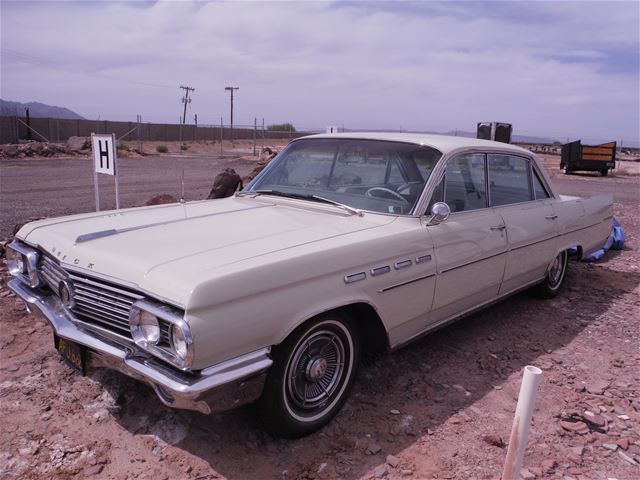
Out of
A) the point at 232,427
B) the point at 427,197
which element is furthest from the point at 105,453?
the point at 427,197

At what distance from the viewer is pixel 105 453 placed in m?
2.81

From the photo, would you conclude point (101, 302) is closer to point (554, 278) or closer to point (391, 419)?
point (391, 419)

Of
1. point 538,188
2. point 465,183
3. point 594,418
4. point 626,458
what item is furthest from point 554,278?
point 626,458

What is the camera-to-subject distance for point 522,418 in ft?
7.26

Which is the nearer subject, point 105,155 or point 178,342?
point 178,342

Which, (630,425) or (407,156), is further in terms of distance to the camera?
(407,156)

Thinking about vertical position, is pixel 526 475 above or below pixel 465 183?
below

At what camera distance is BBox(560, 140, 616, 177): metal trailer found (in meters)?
23.8

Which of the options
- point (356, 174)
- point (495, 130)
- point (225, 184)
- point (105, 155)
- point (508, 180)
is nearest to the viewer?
point (356, 174)

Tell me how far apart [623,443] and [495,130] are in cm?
736

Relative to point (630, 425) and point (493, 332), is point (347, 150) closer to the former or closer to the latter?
point (493, 332)

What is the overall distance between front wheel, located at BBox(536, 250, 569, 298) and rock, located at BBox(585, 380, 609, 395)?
161 centimetres

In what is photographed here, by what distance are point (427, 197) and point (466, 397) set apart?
1.36m

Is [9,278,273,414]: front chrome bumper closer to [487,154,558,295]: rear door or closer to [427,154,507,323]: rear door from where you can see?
[427,154,507,323]: rear door
